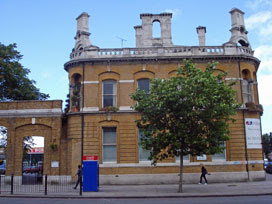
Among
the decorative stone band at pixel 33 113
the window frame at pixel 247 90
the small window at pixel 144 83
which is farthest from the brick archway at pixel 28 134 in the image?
the window frame at pixel 247 90

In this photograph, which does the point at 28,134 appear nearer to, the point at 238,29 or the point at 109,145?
the point at 109,145

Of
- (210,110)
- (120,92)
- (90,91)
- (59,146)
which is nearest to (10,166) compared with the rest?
(59,146)

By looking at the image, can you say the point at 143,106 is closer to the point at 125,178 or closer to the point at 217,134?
the point at 217,134

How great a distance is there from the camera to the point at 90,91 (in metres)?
25.4

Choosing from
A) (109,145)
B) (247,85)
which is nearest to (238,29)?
(247,85)

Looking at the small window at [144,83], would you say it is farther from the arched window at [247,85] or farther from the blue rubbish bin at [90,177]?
the blue rubbish bin at [90,177]

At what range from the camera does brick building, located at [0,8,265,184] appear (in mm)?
24125

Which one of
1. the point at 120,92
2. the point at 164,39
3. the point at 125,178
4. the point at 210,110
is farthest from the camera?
the point at 164,39

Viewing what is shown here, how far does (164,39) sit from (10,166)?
1799cm

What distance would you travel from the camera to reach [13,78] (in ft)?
102

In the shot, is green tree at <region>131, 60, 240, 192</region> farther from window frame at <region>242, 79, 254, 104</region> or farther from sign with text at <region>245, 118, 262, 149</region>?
window frame at <region>242, 79, 254, 104</region>

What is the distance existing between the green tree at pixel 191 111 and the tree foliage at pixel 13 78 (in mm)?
17717

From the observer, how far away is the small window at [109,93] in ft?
83.4

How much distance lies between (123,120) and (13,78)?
1357 cm
